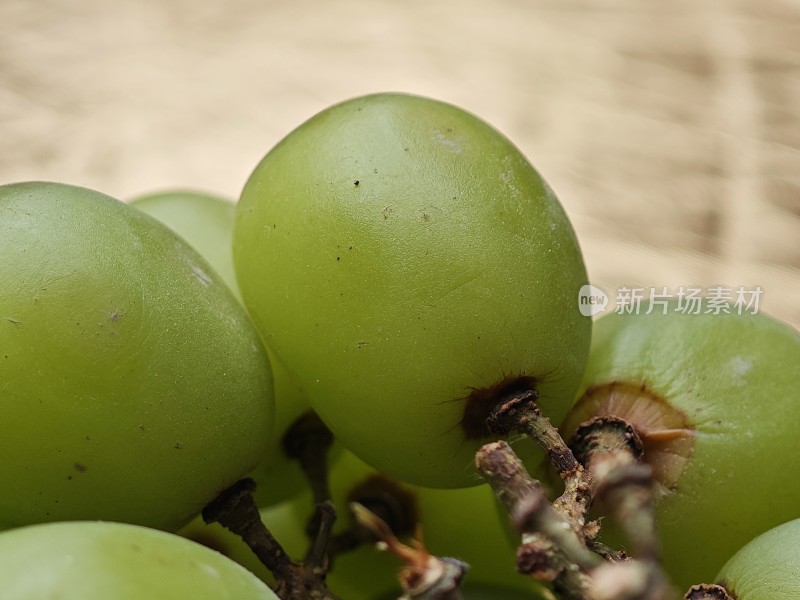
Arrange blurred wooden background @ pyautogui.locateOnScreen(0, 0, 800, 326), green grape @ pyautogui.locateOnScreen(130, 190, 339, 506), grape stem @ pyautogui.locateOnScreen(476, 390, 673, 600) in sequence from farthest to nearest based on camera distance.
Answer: blurred wooden background @ pyautogui.locateOnScreen(0, 0, 800, 326), green grape @ pyautogui.locateOnScreen(130, 190, 339, 506), grape stem @ pyautogui.locateOnScreen(476, 390, 673, 600)

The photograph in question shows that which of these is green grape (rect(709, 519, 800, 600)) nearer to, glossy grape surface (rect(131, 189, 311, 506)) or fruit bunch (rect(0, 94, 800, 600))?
fruit bunch (rect(0, 94, 800, 600))

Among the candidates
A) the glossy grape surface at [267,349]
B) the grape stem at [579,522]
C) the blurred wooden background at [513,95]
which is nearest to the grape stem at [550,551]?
the grape stem at [579,522]

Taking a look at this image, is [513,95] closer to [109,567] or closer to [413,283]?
[413,283]

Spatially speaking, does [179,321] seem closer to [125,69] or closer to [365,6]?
[125,69]

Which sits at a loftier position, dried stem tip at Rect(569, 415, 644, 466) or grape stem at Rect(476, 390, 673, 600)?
grape stem at Rect(476, 390, 673, 600)

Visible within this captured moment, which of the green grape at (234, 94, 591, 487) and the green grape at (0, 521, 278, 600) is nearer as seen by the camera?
the green grape at (0, 521, 278, 600)

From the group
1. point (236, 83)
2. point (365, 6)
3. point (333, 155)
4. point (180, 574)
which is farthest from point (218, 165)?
point (180, 574)

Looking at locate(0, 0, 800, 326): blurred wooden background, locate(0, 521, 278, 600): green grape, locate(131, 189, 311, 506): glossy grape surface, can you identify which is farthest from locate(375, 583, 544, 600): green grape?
locate(0, 0, 800, 326): blurred wooden background

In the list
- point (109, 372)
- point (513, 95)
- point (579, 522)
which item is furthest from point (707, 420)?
point (513, 95)
